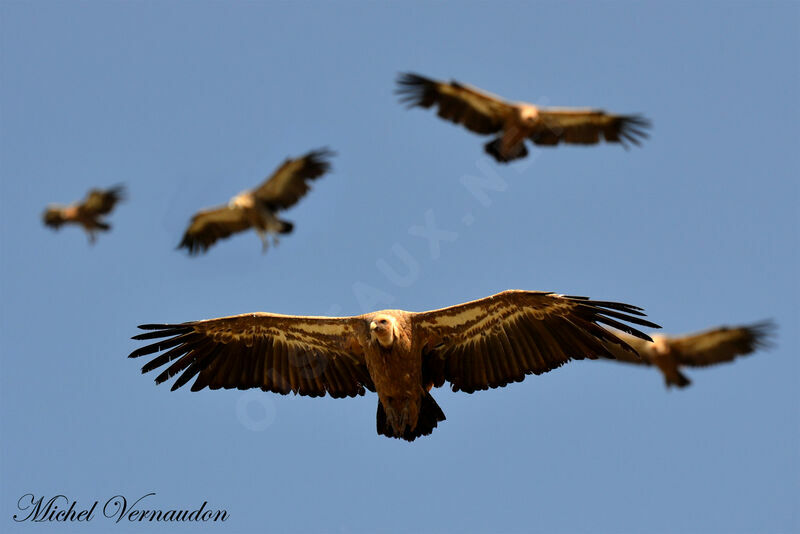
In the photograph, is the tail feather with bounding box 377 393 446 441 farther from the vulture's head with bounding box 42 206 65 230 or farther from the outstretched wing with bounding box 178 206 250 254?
the vulture's head with bounding box 42 206 65 230

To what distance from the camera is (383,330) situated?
884cm

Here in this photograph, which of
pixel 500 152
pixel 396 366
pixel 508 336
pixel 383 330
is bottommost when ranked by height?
pixel 396 366

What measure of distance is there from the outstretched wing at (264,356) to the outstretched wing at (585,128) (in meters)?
10.4

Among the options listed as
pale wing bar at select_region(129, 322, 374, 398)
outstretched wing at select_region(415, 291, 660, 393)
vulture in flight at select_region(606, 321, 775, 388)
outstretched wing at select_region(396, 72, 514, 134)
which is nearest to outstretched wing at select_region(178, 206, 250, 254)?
outstretched wing at select_region(396, 72, 514, 134)

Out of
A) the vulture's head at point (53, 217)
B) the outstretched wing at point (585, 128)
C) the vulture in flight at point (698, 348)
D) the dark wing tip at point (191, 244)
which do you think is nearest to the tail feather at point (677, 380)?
the vulture in flight at point (698, 348)

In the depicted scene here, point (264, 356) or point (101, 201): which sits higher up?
point (101, 201)

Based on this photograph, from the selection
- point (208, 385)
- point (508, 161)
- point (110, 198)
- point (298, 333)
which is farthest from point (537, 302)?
point (110, 198)

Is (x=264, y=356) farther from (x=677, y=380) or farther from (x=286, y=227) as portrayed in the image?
(x=677, y=380)

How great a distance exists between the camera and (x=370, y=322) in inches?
361

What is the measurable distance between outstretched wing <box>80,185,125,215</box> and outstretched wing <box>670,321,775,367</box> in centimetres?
1431

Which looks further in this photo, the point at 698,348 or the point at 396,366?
the point at 698,348

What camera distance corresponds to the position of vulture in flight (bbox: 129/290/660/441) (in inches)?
356

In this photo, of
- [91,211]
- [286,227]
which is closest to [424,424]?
[286,227]

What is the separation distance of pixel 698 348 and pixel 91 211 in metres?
15.6
